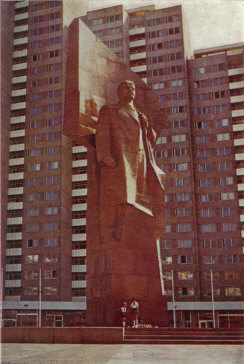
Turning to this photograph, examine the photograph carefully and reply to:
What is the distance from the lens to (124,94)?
844 inches

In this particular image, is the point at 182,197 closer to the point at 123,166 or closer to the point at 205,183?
the point at 205,183

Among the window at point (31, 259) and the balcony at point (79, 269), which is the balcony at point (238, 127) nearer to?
the balcony at point (79, 269)

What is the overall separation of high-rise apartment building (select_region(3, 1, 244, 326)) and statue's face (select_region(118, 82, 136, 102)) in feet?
116

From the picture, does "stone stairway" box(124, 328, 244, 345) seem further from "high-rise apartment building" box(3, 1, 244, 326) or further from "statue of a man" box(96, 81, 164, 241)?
"high-rise apartment building" box(3, 1, 244, 326)

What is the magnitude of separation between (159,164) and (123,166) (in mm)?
46633

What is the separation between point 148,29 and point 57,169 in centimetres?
2769

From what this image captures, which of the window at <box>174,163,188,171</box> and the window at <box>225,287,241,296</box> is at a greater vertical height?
the window at <box>174,163,188,171</box>

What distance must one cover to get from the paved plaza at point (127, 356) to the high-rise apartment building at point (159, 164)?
45061mm

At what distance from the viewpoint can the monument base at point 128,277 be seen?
18.9m

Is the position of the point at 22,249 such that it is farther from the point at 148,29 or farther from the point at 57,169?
the point at 148,29

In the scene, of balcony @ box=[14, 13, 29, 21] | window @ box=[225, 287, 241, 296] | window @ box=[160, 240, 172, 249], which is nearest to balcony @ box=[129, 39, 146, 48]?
balcony @ box=[14, 13, 29, 21]

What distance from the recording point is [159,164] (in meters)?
66.5

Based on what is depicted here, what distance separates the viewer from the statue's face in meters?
21.4

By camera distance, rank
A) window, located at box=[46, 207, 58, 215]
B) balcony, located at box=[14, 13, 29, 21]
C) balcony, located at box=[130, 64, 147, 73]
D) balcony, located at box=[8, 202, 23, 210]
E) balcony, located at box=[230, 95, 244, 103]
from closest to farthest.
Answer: window, located at box=[46, 207, 58, 215] < balcony, located at box=[8, 202, 23, 210] < balcony, located at box=[230, 95, 244, 103] < balcony, located at box=[130, 64, 147, 73] < balcony, located at box=[14, 13, 29, 21]
